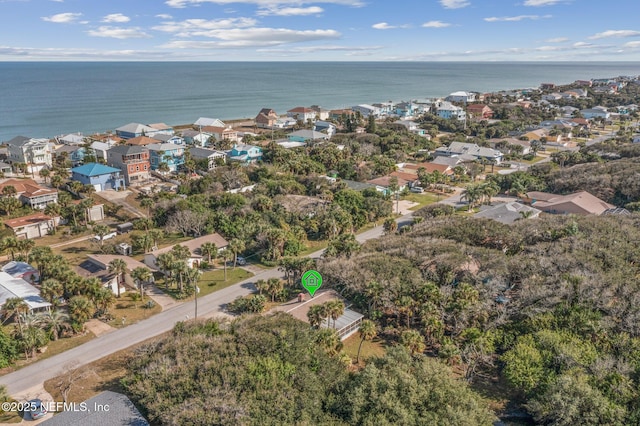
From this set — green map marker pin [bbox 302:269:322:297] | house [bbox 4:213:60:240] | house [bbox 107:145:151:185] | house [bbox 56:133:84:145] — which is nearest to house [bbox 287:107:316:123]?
house [bbox 56:133:84:145]

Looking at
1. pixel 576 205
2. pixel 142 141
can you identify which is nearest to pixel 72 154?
pixel 142 141

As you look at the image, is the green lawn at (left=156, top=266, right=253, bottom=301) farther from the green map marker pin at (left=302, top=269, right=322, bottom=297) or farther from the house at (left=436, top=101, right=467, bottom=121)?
the house at (left=436, top=101, right=467, bottom=121)

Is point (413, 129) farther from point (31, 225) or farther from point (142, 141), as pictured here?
point (31, 225)

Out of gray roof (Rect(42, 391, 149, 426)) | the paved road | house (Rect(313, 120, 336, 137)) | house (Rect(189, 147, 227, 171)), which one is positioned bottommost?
the paved road

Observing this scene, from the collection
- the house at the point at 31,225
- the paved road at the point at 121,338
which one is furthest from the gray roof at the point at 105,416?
the house at the point at 31,225

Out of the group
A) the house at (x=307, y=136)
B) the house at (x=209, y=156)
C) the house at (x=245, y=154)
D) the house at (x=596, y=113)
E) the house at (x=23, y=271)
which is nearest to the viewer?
the house at (x=23, y=271)

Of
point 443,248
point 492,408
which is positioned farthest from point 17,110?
point 492,408

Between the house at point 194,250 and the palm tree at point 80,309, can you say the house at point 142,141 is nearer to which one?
the house at point 194,250
